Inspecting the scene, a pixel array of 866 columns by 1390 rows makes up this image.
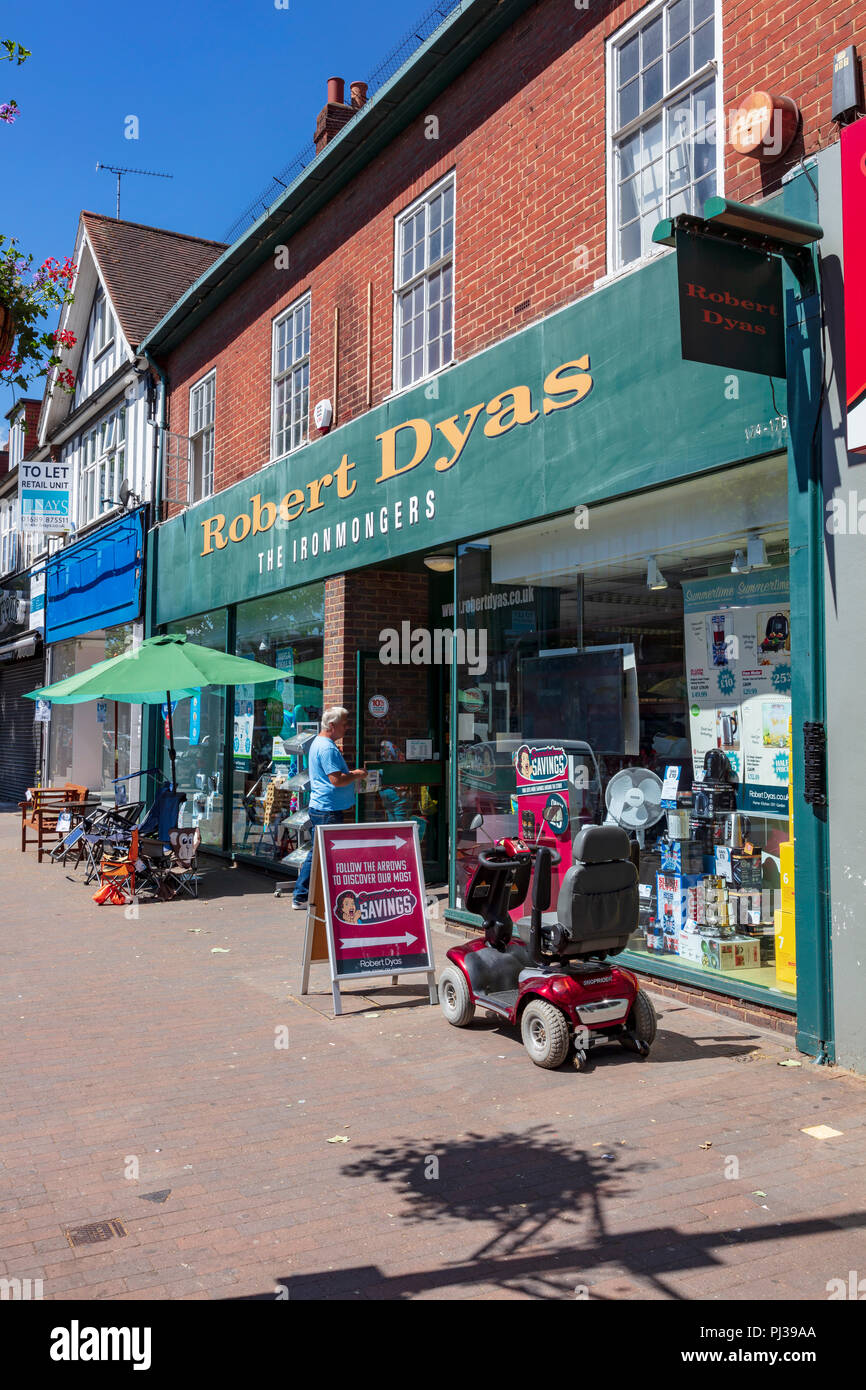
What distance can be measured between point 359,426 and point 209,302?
557cm

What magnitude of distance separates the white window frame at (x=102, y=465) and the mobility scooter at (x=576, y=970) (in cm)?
1414

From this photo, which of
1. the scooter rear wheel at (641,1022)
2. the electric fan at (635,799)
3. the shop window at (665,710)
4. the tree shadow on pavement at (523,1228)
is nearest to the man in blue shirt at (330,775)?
the shop window at (665,710)

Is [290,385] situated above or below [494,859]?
above

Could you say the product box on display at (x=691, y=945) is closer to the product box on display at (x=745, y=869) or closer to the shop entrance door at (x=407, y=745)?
the product box on display at (x=745, y=869)

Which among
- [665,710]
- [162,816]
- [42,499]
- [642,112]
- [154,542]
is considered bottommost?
[162,816]

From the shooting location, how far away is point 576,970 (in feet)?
19.0

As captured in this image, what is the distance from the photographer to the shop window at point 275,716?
12.4m

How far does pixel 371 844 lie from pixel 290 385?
7.91 metres

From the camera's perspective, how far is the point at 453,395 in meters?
9.45

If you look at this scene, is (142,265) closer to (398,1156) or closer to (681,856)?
(681,856)

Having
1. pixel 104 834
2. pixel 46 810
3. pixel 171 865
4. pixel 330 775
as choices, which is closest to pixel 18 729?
pixel 46 810

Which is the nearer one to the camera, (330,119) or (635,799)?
(635,799)

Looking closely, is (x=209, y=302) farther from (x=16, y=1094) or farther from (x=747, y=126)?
(x=16, y=1094)

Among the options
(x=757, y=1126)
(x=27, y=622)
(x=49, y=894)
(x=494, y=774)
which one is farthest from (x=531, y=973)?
(x=27, y=622)
